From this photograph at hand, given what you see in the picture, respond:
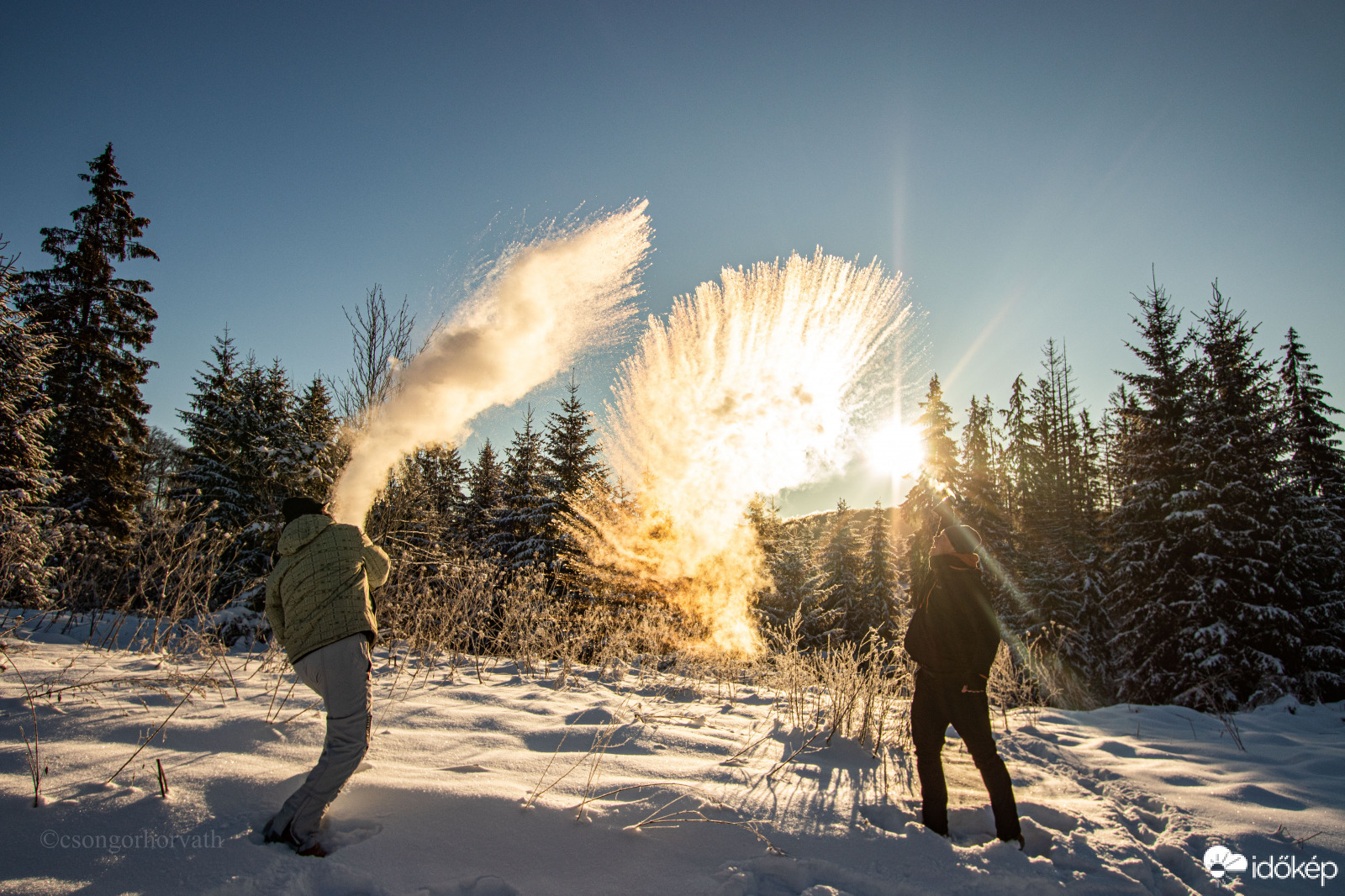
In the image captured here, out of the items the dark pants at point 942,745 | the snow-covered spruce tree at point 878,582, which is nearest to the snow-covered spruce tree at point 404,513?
the dark pants at point 942,745

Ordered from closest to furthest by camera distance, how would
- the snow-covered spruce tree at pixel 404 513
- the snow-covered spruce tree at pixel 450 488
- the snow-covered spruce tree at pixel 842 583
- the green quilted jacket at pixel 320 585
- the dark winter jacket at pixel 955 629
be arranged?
the green quilted jacket at pixel 320 585, the dark winter jacket at pixel 955 629, the snow-covered spruce tree at pixel 404 513, the snow-covered spruce tree at pixel 842 583, the snow-covered spruce tree at pixel 450 488

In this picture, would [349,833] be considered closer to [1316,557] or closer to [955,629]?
[955,629]

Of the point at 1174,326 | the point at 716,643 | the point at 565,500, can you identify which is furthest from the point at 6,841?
the point at 1174,326

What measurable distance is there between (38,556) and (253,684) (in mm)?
8583

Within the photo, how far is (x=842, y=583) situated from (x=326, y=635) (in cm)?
2531

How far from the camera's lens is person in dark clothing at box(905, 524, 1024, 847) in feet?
10.6

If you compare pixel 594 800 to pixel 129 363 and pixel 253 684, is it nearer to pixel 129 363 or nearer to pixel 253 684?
pixel 253 684

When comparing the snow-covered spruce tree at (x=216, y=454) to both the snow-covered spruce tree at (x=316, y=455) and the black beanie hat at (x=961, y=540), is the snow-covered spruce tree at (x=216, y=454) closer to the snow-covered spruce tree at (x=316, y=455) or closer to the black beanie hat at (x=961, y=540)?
the snow-covered spruce tree at (x=316, y=455)

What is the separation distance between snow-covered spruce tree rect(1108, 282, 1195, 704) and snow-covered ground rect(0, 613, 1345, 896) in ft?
39.6

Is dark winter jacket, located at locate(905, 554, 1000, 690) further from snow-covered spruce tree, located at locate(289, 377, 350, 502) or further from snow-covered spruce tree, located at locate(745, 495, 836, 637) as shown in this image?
snow-covered spruce tree, located at locate(745, 495, 836, 637)

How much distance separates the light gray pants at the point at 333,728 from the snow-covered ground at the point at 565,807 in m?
0.13

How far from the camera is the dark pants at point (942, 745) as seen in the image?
10.4 feet

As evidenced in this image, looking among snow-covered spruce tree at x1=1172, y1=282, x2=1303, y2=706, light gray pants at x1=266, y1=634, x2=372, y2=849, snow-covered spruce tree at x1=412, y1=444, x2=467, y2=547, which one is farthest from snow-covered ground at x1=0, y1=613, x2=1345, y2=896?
snow-covered spruce tree at x1=412, y1=444, x2=467, y2=547

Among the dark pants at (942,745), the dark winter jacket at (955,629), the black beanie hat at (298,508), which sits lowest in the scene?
the dark pants at (942,745)
